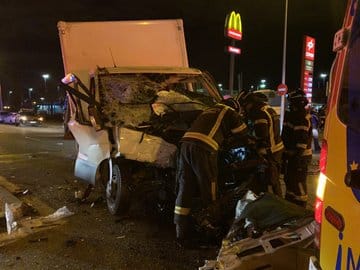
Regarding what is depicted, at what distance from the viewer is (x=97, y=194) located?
308 inches

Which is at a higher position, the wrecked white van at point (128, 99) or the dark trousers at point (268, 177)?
the wrecked white van at point (128, 99)

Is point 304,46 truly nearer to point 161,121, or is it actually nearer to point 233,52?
point 233,52

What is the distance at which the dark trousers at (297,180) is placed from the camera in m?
6.25

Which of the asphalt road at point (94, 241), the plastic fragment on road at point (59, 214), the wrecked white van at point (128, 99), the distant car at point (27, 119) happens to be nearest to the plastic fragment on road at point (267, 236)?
the asphalt road at point (94, 241)

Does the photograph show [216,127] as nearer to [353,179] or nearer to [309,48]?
[353,179]

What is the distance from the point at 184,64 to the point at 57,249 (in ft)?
15.0

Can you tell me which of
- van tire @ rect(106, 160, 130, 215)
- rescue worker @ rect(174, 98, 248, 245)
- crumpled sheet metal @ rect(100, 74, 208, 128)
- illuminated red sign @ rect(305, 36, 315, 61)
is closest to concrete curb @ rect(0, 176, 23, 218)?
van tire @ rect(106, 160, 130, 215)

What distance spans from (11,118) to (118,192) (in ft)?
116

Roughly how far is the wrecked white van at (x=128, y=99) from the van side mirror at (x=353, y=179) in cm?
389

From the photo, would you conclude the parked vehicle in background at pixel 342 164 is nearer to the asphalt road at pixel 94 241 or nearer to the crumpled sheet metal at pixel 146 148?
the asphalt road at pixel 94 241

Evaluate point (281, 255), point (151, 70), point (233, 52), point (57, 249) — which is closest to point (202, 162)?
point (57, 249)

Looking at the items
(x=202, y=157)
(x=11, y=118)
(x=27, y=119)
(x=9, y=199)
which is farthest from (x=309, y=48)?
(x=11, y=118)

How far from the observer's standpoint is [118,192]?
624 cm

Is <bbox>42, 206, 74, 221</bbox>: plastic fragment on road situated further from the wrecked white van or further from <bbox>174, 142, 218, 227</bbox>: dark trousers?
<bbox>174, 142, 218, 227</bbox>: dark trousers
